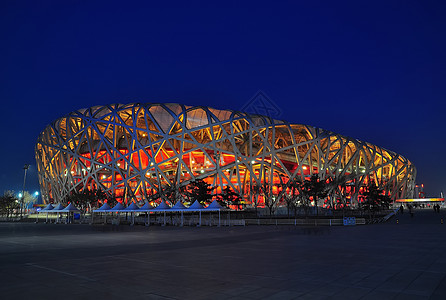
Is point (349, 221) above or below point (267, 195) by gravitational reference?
below

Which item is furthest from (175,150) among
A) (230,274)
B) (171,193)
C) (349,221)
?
(230,274)

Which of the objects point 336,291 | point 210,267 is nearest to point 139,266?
point 210,267

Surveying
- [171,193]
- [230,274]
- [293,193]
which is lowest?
[230,274]

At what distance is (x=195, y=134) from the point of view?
66.1 metres

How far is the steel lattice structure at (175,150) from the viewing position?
61.7 meters

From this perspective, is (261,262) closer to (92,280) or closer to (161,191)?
(92,280)

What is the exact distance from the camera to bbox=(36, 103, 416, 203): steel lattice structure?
202ft

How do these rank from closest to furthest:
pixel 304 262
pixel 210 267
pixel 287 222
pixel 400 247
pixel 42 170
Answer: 1. pixel 210 267
2. pixel 304 262
3. pixel 400 247
4. pixel 287 222
5. pixel 42 170

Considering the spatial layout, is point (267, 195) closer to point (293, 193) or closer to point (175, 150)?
point (293, 193)

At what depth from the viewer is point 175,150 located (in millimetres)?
61812

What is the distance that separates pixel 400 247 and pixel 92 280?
1139 centimetres

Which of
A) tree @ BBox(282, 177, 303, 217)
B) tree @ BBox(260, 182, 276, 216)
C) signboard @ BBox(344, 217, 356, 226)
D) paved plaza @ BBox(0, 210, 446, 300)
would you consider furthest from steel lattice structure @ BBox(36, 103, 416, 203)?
paved plaza @ BBox(0, 210, 446, 300)

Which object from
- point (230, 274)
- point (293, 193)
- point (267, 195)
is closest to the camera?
point (230, 274)

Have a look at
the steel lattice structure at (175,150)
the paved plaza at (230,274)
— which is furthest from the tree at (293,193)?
the paved plaza at (230,274)
